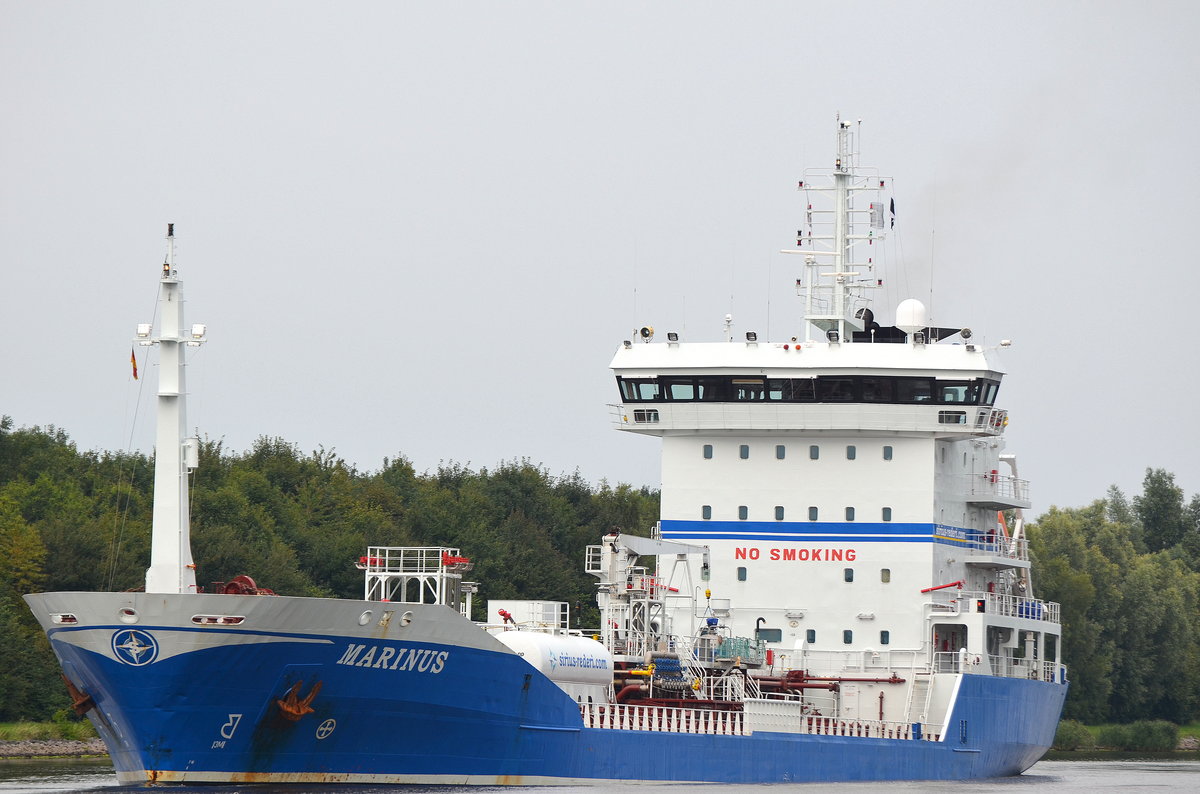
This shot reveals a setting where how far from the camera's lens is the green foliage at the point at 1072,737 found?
83250 millimetres

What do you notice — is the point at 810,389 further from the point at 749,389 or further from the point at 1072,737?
the point at 1072,737

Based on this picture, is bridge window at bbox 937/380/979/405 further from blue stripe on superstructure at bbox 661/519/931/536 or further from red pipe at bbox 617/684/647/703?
red pipe at bbox 617/684/647/703

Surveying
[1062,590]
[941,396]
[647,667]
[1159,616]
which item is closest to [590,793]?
[647,667]

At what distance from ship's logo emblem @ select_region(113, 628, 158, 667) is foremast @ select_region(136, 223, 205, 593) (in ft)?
4.44

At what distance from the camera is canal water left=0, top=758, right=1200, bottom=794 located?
116 ft

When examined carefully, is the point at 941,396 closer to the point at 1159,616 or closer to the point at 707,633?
the point at 707,633

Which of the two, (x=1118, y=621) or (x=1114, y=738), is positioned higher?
(x=1118, y=621)

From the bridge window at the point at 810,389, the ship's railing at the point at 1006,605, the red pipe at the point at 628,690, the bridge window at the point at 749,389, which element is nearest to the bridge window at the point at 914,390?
the bridge window at the point at 810,389

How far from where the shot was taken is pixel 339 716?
3491 cm

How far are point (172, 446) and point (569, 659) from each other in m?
8.99

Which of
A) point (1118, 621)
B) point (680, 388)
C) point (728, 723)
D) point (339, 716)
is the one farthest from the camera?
point (1118, 621)

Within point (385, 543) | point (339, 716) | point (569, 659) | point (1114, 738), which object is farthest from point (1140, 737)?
point (339, 716)

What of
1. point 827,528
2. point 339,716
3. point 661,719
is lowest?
point 661,719

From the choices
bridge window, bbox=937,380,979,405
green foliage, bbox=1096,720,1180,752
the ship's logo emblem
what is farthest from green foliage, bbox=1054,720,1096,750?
the ship's logo emblem
